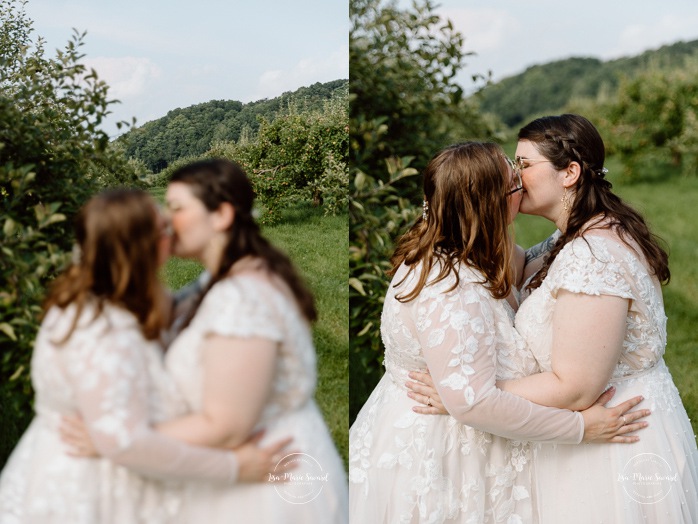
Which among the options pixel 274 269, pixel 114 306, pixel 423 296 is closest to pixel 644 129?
pixel 423 296

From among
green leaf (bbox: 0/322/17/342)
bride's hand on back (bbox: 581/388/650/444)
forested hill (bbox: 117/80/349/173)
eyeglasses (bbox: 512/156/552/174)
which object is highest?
forested hill (bbox: 117/80/349/173)

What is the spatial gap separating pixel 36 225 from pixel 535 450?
69.9 inches

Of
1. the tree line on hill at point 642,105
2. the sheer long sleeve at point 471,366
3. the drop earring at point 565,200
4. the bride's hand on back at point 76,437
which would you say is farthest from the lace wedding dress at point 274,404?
the tree line on hill at point 642,105

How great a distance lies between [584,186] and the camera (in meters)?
2.58

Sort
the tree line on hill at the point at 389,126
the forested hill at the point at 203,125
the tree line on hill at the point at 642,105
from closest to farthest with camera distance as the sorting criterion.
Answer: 1. the forested hill at the point at 203,125
2. the tree line on hill at the point at 389,126
3. the tree line on hill at the point at 642,105

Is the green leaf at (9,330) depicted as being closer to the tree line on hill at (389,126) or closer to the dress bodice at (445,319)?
the dress bodice at (445,319)

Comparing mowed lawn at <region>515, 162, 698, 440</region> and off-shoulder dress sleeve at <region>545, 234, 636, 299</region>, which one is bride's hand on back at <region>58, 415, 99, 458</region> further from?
mowed lawn at <region>515, 162, 698, 440</region>

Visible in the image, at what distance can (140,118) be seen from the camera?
2.44 m

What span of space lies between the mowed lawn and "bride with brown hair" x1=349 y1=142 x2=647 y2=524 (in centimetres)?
171

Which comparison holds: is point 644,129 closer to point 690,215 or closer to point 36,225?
point 690,215

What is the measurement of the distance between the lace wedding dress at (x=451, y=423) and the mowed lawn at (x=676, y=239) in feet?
5.77

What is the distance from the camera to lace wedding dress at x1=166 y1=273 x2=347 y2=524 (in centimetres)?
205

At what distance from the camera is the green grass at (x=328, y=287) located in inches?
101

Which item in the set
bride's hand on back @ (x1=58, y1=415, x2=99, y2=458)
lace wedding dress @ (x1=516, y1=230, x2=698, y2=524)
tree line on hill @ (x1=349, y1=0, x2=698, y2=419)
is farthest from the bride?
bride's hand on back @ (x1=58, y1=415, x2=99, y2=458)
